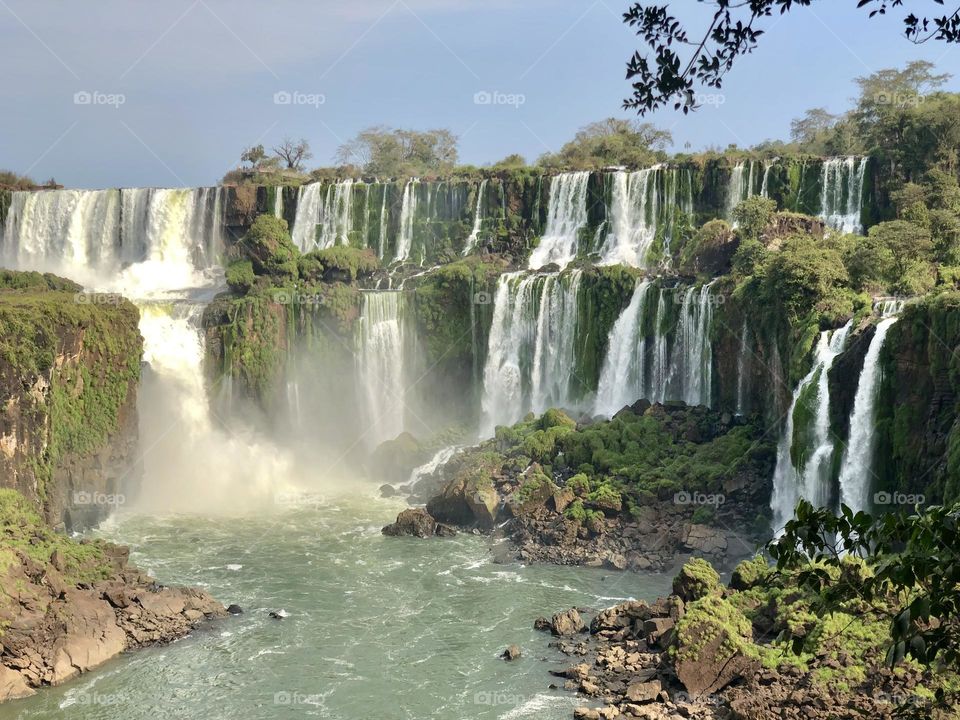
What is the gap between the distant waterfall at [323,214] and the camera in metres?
45.6

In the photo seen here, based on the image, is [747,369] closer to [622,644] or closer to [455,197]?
[622,644]

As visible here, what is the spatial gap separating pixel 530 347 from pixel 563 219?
28.8 feet

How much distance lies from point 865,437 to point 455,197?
2527 cm

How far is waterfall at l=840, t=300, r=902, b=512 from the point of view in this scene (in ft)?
76.6

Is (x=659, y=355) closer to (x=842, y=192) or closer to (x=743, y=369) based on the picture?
(x=743, y=369)

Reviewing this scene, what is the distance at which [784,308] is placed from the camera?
1109 inches

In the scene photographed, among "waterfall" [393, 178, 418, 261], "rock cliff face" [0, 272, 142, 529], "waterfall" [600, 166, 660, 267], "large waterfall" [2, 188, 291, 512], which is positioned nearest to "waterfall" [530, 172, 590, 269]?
"waterfall" [600, 166, 660, 267]

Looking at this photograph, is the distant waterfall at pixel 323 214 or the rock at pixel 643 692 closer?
the rock at pixel 643 692

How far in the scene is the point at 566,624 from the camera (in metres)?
21.0

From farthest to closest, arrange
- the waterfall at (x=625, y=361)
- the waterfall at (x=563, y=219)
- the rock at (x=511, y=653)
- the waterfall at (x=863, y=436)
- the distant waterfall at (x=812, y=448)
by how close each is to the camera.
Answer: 1. the waterfall at (x=563, y=219)
2. the waterfall at (x=625, y=361)
3. the distant waterfall at (x=812, y=448)
4. the waterfall at (x=863, y=436)
5. the rock at (x=511, y=653)

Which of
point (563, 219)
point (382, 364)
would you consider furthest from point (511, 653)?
point (563, 219)

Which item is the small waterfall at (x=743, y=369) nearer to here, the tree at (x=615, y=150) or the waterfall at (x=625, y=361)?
the waterfall at (x=625, y=361)

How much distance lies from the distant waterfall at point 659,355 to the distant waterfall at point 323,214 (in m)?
15.9

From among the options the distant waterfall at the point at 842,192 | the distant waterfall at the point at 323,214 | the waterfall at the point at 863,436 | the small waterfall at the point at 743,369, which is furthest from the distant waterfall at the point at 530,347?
the waterfall at the point at 863,436
